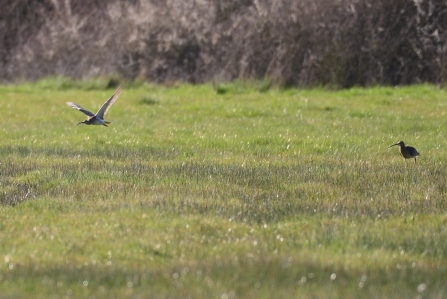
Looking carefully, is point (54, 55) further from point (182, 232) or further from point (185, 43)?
point (182, 232)

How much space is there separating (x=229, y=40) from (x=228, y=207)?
17887 millimetres

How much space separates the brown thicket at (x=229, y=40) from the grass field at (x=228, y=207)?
504 centimetres

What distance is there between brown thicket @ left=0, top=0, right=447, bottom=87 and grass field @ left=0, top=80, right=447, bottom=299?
5043 mm

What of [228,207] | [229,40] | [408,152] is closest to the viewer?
[228,207]

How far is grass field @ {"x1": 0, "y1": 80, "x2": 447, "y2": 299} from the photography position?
20.4ft

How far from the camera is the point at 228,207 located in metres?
8.73

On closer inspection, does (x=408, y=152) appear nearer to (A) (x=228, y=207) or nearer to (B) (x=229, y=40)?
(A) (x=228, y=207)

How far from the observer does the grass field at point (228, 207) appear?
245 inches

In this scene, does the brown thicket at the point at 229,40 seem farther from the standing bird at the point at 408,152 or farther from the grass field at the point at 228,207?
the standing bird at the point at 408,152

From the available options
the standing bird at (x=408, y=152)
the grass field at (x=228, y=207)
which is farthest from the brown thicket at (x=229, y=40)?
the standing bird at (x=408, y=152)

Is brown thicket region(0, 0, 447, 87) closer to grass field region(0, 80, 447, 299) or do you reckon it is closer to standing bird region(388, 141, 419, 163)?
grass field region(0, 80, 447, 299)

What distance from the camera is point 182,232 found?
24.9 feet

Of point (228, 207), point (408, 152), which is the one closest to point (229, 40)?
point (408, 152)

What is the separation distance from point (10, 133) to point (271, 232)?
979cm
